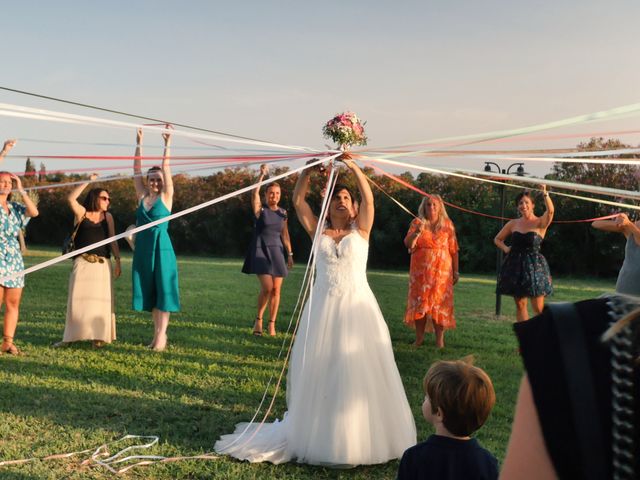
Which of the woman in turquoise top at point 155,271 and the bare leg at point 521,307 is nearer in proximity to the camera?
the woman in turquoise top at point 155,271

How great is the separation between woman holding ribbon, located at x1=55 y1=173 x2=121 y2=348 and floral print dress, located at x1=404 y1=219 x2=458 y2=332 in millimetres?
4086

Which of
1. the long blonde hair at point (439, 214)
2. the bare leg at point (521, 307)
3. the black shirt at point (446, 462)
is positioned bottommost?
the black shirt at point (446, 462)

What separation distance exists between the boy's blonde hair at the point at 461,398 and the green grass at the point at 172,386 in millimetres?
1893

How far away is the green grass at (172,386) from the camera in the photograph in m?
4.78

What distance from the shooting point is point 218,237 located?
31281mm

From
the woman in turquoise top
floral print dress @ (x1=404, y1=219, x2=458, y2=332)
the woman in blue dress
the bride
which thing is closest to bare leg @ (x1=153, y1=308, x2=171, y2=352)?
the woman in turquoise top

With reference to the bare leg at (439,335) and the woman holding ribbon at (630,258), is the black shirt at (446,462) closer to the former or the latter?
the woman holding ribbon at (630,258)

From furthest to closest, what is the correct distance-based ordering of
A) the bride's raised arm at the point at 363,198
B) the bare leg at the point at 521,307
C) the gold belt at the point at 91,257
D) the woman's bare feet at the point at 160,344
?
the bare leg at the point at 521,307 < the gold belt at the point at 91,257 < the woman's bare feet at the point at 160,344 < the bride's raised arm at the point at 363,198

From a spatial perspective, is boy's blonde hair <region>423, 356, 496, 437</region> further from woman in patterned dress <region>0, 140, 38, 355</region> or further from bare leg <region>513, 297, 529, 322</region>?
woman in patterned dress <region>0, 140, 38, 355</region>

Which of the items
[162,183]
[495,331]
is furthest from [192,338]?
[495,331]

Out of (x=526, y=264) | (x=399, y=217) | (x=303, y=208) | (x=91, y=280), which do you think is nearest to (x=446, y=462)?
(x=303, y=208)

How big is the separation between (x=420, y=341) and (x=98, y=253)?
14.9ft

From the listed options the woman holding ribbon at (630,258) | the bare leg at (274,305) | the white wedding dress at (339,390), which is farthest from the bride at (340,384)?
the bare leg at (274,305)

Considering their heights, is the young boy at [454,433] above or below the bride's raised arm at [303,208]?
below
